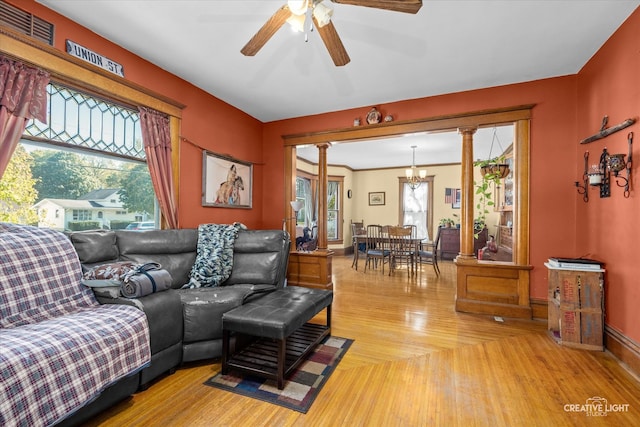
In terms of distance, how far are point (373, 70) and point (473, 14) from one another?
1.06 m

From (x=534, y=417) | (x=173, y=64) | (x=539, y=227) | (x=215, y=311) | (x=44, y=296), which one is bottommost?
(x=534, y=417)

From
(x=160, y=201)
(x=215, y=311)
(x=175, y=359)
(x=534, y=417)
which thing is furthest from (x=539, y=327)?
(x=160, y=201)

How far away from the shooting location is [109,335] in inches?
62.1

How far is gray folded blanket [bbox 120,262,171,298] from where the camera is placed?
73.7 inches

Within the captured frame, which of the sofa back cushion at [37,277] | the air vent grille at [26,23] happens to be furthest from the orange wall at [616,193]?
the air vent grille at [26,23]

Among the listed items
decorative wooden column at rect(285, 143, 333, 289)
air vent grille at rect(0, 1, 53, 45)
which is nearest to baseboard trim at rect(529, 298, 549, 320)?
decorative wooden column at rect(285, 143, 333, 289)

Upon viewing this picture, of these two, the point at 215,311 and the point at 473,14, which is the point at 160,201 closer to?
the point at 215,311

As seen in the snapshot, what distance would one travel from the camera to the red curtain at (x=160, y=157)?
2924 millimetres

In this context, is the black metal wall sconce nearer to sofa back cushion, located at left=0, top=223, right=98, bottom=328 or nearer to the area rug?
the area rug

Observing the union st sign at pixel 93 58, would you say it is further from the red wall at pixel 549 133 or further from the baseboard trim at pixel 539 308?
the baseboard trim at pixel 539 308

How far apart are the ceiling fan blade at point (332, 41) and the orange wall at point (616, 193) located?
222 cm

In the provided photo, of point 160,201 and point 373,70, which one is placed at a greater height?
point 373,70

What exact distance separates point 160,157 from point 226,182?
105 centimetres

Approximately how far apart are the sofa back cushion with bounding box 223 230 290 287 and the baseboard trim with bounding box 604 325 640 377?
2.88m
